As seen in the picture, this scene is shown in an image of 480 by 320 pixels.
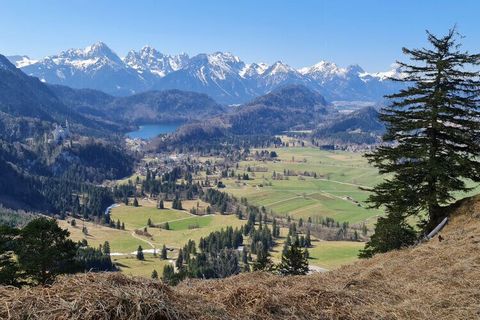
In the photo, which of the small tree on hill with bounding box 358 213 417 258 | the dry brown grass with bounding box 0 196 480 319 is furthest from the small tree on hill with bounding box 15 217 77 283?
the small tree on hill with bounding box 358 213 417 258

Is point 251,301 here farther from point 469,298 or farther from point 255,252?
point 255,252

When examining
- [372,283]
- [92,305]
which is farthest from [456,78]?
[92,305]

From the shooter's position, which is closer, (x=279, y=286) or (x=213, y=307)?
(x=213, y=307)

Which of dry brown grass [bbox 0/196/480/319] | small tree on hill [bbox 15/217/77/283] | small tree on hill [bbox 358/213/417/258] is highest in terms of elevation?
dry brown grass [bbox 0/196/480/319]

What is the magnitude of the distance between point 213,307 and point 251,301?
119cm

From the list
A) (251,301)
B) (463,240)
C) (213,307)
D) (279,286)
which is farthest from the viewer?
(463,240)

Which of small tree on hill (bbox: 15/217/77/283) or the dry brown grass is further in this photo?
small tree on hill (bbox: 15/217/77/283)

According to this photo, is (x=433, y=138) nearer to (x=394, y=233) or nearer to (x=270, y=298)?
(x=394, y=233)

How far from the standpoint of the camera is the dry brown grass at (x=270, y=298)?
719cm

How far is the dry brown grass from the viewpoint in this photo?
7.19 m

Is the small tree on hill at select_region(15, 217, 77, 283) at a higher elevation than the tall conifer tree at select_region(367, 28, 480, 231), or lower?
lower

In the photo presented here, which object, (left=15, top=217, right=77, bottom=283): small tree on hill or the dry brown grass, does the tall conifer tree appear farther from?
(left=15, top=217, right=77, bottom=283): small tree on hill

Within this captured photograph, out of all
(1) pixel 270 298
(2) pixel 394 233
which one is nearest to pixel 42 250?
(2) pixel 394 233

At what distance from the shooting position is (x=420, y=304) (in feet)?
35.8
